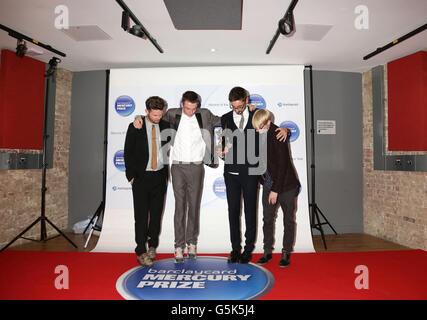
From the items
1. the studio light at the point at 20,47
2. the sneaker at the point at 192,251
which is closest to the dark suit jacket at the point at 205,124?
the sneaker at the point at 192,251

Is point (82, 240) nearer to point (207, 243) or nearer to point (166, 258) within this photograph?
point (166, 258)

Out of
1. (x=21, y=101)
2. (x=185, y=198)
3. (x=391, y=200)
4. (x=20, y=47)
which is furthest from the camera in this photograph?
(x=391, y=200)

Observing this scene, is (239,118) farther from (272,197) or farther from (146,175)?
(146,175)

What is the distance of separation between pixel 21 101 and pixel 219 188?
125 inches

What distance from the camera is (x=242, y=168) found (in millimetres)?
2984

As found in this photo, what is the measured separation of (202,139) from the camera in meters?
3.17

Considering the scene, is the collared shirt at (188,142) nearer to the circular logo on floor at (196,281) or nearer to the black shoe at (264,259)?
the circular logo on floor at (196,281)

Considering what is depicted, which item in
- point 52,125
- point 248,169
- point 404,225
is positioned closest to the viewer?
point 248,169

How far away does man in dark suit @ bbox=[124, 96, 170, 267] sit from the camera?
9.78 feet

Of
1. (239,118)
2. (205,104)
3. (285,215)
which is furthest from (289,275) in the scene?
(205,104)

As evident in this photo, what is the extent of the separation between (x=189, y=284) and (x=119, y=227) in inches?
71.6

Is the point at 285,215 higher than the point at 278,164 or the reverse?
the reverse

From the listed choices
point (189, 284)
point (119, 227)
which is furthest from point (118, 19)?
point (189, 284)

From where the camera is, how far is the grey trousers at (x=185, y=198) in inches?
121
